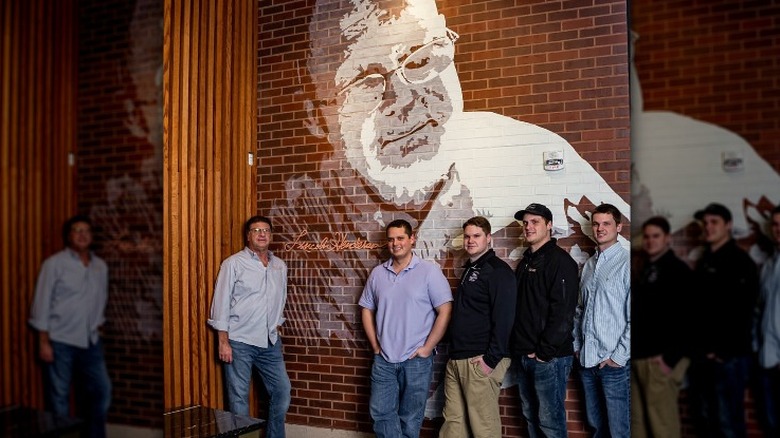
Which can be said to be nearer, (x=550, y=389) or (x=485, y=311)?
(x=550, y=389)

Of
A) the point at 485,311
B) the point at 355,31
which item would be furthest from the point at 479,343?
the point at 355,31

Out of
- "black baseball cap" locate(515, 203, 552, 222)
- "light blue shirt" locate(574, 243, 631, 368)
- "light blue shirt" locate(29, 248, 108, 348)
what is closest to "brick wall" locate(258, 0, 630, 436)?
"black baseball cap" locate(515, 203, 552, 222)

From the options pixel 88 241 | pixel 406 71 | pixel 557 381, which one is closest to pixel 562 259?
pixel 557 381

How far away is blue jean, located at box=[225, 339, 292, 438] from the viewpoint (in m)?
4.53

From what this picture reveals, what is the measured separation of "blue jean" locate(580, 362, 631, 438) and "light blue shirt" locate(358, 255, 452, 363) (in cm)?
104

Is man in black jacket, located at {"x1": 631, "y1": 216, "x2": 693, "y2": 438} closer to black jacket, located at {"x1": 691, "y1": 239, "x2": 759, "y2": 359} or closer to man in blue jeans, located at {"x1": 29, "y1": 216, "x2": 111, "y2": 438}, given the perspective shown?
black jacket, located at {"x1": 691, "y1": 239, "x2": 759, "y2": 359}

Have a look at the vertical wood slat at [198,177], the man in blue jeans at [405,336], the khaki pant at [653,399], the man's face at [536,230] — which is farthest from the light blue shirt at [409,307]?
the khaki pant at [653,399]

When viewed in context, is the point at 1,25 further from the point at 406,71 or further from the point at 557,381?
the point at 406,71

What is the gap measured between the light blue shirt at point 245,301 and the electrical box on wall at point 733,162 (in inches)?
173

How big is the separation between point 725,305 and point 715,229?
47 millimetres

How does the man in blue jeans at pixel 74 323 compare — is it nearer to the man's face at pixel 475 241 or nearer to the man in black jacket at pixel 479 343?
the man in black jacket at pixel 479 343

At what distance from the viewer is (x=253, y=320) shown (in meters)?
4.58

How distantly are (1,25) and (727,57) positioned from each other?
1.89ft
